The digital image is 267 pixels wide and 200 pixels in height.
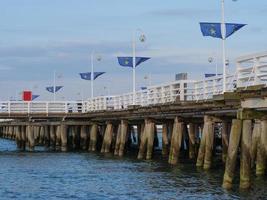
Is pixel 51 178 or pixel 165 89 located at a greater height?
pixel 165 89

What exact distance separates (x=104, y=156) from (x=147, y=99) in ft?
18.0

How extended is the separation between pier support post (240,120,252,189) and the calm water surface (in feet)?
1.10

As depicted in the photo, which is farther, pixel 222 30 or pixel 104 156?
pixel 104 156

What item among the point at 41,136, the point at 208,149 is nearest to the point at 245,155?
the point at 208,149

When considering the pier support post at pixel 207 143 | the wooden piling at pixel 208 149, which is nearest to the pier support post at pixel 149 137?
the pier support post at pixel 207 143

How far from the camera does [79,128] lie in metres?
58.0

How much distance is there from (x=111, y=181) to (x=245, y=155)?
7397mm

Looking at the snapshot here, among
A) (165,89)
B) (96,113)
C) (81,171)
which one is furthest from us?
(96,113)

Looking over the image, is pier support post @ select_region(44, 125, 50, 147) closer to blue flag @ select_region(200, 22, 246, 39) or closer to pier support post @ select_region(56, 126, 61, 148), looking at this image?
pier support post @ select_region(56, 126, 61, 148)

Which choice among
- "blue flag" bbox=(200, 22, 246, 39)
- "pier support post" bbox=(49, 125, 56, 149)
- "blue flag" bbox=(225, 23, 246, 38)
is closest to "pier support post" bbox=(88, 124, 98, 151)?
"pier support post" bbox=(49, 125, 56, 149)

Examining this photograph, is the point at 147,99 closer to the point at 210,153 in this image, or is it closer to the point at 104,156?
the point at 104,156

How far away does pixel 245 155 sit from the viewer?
75.6 ft

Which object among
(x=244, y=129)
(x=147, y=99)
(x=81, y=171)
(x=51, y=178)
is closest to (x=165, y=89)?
(x=147, y=99)

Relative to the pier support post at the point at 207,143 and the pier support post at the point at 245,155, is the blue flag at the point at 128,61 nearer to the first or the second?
the pier support post at the point at 207,143
